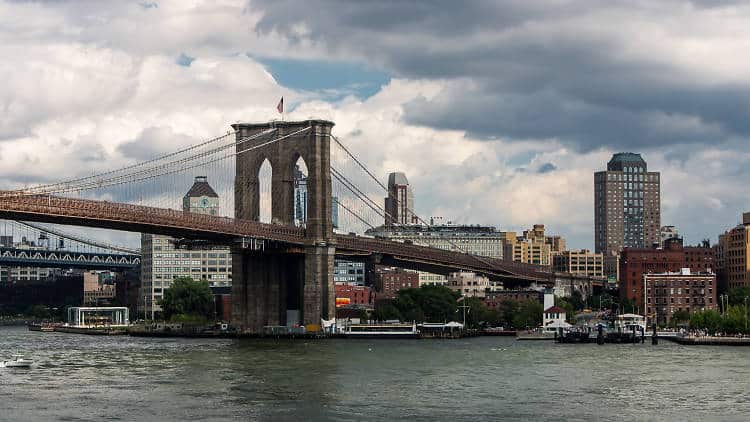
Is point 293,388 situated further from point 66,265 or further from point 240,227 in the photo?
point 66,265

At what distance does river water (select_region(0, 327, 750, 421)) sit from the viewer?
4728 cm

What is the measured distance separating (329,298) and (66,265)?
96.2 metres

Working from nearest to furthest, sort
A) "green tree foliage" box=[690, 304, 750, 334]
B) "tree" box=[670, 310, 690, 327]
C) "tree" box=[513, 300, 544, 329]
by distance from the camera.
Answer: "green tree foliage" box=[690, 304, 750, 334]
"tree" box=[513, 300, 544, 329]
"tree" box=[670, 310, 690, 327]

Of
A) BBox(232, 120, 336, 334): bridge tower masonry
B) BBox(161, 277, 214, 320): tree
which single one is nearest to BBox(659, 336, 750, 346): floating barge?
BBox(232, 120, 336, 334): bridge tower masonry

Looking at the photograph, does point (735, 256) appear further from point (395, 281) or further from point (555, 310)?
point (555, 310)

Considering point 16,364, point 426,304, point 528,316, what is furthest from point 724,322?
point 16,364

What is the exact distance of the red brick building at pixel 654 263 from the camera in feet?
482

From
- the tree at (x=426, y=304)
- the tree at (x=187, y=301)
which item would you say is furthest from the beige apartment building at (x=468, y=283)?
the tree at (x=426, y=304)

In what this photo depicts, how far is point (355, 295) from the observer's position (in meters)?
156

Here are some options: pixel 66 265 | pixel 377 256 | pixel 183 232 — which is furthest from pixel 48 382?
pixel 66 265

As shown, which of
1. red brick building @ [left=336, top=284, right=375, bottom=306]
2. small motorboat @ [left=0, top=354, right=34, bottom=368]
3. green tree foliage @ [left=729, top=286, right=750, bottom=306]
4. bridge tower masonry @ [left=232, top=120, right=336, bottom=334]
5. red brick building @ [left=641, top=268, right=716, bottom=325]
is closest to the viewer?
small motorboat @ [left=0, top=354, right=34, bottom=368]

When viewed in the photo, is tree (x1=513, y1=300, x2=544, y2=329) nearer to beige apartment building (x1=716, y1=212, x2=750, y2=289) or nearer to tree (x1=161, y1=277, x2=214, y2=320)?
tree (x1=161, y1=277, x2=214, y2=320)

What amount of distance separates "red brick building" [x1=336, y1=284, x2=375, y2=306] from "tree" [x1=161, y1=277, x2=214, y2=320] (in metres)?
16.6

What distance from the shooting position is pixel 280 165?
10950cm
